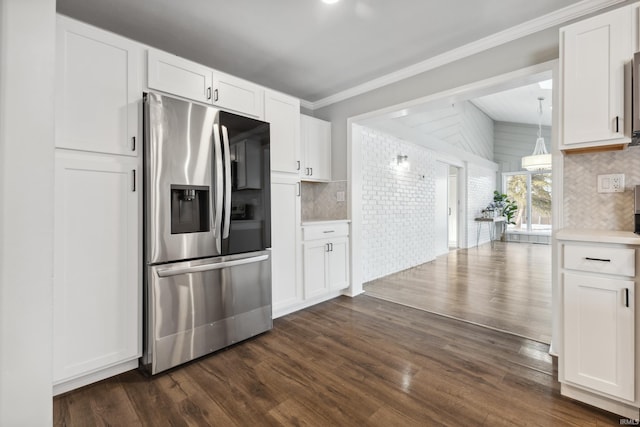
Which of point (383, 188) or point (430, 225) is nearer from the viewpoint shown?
point (383, 188)

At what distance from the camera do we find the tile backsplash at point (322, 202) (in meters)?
3.79

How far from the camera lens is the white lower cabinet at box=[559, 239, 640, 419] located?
1526 millimetres

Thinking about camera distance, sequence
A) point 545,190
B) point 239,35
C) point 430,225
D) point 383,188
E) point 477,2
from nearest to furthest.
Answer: point 477,2
point 239,35
point 383,188
point 430,225
point 545,190

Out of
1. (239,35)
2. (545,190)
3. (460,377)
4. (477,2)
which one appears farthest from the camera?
(545,190)

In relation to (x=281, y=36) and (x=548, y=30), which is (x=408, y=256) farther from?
(x=281, y=36)

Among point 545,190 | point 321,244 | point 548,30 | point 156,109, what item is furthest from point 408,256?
point 545,190

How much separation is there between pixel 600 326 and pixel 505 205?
845cm

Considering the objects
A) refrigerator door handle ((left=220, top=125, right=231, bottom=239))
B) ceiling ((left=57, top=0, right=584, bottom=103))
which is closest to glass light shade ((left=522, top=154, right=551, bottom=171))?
ceiling ((left=57, top=0, right=584, bottom=103))

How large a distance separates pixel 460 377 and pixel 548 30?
8.84ft

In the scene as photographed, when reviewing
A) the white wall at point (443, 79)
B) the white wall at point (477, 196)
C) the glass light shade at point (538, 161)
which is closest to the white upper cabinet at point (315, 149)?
the white wall at point (443, 79)

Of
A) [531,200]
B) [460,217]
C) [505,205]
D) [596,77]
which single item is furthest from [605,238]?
[531,200]

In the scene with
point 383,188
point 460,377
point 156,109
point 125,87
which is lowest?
point 460,377

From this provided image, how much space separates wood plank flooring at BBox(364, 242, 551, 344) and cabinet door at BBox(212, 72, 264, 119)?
263cm

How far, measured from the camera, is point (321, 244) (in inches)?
129
